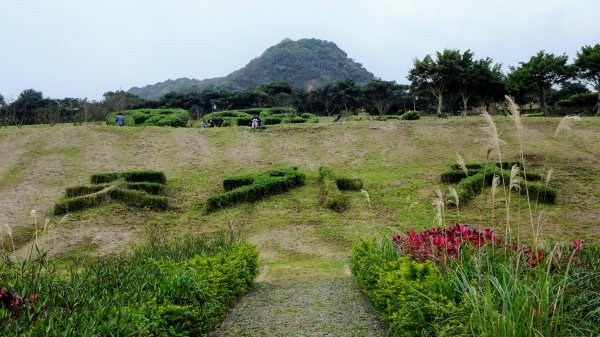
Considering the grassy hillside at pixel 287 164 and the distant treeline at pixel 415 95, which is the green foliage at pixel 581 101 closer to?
the distant treeline at pixel 415 95

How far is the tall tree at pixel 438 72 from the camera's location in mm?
39844

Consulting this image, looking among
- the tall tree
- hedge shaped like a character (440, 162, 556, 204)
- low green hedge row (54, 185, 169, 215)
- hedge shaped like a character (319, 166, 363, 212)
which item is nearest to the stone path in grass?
hedge shaped like a character (319, 166, 363, 212)

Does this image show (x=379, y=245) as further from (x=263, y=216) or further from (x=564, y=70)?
(x=564, y=70)

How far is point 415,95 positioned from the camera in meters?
59.7

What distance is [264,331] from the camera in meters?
5.55

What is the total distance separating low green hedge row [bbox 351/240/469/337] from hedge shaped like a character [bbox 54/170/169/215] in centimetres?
1384

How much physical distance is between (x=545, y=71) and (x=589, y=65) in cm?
469

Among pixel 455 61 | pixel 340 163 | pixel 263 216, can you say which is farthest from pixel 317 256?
pixel 455 61

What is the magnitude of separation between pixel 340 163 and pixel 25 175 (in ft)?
53.4

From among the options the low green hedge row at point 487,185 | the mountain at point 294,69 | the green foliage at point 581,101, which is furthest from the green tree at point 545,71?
the mountain at point 294,69

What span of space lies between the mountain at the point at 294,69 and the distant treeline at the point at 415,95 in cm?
5666

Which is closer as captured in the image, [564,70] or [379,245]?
[379,245]

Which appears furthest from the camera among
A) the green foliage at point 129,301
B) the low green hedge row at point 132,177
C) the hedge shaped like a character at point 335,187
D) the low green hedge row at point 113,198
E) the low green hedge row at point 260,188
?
the low green hedge row at point 132,177

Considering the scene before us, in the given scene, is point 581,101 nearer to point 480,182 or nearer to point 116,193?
point 480,182
